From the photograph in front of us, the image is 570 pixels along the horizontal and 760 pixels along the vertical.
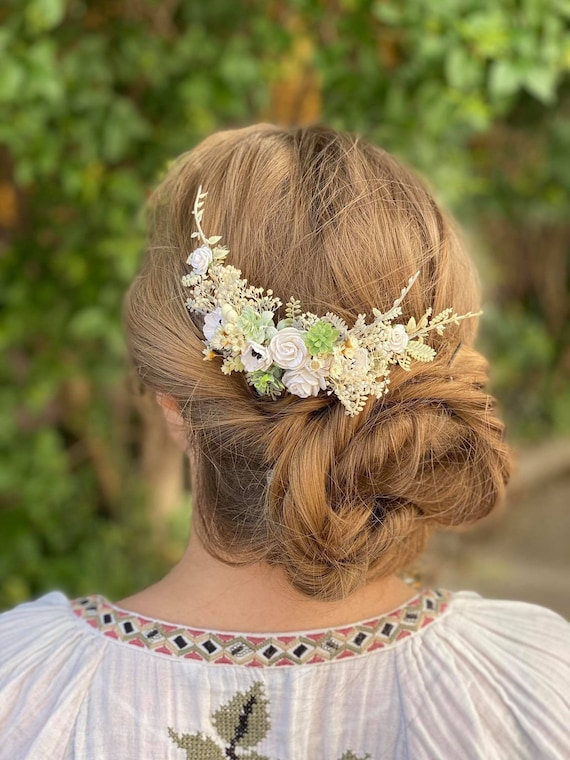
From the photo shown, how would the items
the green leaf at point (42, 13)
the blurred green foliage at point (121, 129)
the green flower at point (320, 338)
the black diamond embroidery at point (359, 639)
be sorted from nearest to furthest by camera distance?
the green flower at point (320, 338) → the black diamond embroidery at point (359, 639) → the green leaf at point (42, 13) → the blurred green foliage at point (121, 129)

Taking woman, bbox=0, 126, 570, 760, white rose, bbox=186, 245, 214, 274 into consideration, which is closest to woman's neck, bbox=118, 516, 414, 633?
woman, bbox=0, 126, 570, 760

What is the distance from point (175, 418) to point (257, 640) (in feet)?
0.99

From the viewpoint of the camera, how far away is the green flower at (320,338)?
0.89 metres

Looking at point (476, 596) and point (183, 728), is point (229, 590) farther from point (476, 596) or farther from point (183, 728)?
point (476, 596)

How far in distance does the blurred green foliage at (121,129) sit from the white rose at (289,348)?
891mm

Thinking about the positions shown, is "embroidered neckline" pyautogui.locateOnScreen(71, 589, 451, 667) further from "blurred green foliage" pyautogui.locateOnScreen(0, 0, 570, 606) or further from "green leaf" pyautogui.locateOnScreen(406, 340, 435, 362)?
"blurred green foliage" pyautogui.locateOnScreen(0, 0, 570, 606)

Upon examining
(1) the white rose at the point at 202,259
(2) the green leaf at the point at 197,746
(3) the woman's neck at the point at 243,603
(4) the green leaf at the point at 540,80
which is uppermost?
(4) the green leaf at the point at 540,80

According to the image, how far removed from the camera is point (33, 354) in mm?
2137

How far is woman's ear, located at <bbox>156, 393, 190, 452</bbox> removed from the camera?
3.33 feet

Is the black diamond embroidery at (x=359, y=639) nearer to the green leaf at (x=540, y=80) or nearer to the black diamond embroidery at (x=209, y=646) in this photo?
the black diamond embroidery at (x=209, y=646)

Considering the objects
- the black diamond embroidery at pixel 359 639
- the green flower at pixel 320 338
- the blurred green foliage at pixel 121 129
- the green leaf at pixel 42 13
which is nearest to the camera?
the green flower at pixel 320 338

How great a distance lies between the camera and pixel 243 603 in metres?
1.01

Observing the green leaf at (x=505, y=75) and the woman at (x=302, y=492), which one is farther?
the green leaf at (x=505, y=75)

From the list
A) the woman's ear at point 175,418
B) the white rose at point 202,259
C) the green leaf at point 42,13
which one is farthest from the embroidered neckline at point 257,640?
the green leaf at point 42,13
